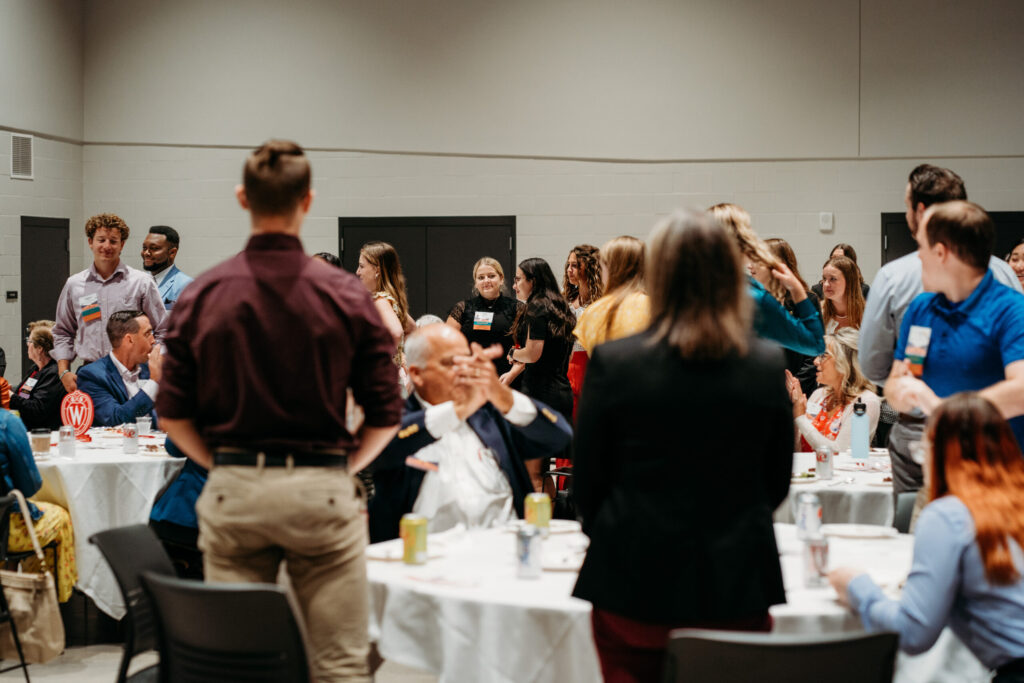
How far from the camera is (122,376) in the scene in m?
5.49

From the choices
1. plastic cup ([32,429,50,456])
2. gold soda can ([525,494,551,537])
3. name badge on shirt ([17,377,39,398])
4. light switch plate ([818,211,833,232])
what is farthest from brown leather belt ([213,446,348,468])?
light switch plate ([818,211,833,232])

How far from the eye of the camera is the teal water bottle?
15.3 ft

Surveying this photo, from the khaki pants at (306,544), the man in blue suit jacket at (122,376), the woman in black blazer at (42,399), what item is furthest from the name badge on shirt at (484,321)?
the khaki pants at (306,544)

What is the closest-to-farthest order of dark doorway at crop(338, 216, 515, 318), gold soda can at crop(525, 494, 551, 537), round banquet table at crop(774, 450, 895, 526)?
gold soda can at crop(525, 494, 551, 537)
round banquet table at crop(774, 450, 895, 526)
dark doorway at crop(338, 216, 515, 318)

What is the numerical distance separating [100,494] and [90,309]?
2324mm

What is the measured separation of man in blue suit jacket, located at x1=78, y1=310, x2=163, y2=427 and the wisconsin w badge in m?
0.18

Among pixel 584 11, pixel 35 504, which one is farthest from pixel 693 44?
pixel 35 504

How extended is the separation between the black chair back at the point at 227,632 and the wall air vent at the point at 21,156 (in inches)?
272

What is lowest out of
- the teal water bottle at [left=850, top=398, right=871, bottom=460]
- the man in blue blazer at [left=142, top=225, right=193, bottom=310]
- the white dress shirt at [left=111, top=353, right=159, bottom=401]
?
the teal water bottle at [left=850, top=398, right=871, bottom=460]

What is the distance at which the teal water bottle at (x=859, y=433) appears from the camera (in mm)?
4656

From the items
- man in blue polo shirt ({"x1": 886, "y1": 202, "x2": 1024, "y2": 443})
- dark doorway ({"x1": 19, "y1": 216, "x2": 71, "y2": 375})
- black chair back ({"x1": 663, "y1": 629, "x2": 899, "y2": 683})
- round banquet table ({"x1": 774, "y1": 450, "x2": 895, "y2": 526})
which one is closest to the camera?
black chair back ({"x1": 663, "y1": 629, "x2": 899, "y2": 683})

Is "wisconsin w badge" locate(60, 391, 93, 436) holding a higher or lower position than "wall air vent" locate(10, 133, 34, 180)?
lower

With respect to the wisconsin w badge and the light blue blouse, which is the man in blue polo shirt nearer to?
the light blue blouse

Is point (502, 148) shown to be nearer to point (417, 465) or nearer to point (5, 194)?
point (5, 194)
